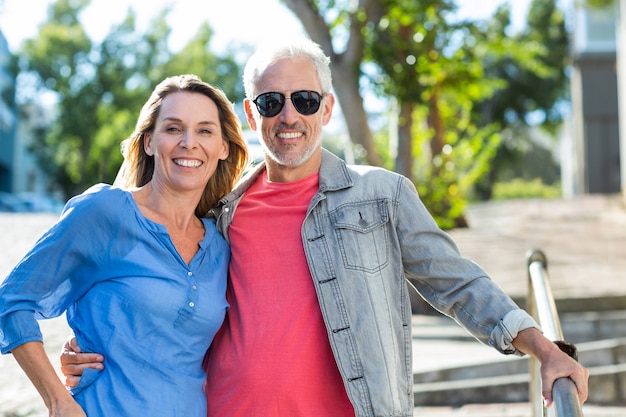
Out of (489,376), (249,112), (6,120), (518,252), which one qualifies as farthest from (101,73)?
(249,112)

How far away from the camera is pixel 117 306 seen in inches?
107

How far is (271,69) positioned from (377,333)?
3.38 feet

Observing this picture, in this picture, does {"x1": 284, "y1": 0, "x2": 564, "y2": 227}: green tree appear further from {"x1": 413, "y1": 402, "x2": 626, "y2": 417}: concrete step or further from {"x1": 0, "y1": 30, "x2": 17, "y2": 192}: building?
{"x1": 0, "y1": 30, "x2": 17, "y2": 192}: building

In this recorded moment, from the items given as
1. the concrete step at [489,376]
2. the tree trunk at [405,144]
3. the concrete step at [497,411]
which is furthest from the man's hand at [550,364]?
the tree trunk at [405,144]

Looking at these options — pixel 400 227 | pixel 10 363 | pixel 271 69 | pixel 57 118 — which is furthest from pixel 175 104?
pixel 57 118

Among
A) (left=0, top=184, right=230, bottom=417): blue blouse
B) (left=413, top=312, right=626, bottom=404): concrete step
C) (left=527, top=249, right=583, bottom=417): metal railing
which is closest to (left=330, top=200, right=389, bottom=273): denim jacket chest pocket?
(left=0, top=184, right=230, bottom=417): blue blouse

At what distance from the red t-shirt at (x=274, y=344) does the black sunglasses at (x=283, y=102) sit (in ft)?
1.32

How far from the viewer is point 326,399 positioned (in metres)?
2.84

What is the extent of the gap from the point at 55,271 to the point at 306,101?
3.52 ft

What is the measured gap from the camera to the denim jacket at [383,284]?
280cm

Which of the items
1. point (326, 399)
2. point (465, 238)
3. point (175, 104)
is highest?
point (175, 104)

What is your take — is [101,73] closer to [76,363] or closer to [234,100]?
[234,100]

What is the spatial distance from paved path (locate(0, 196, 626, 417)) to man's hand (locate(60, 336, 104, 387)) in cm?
272

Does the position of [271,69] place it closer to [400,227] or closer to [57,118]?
[400,227]
